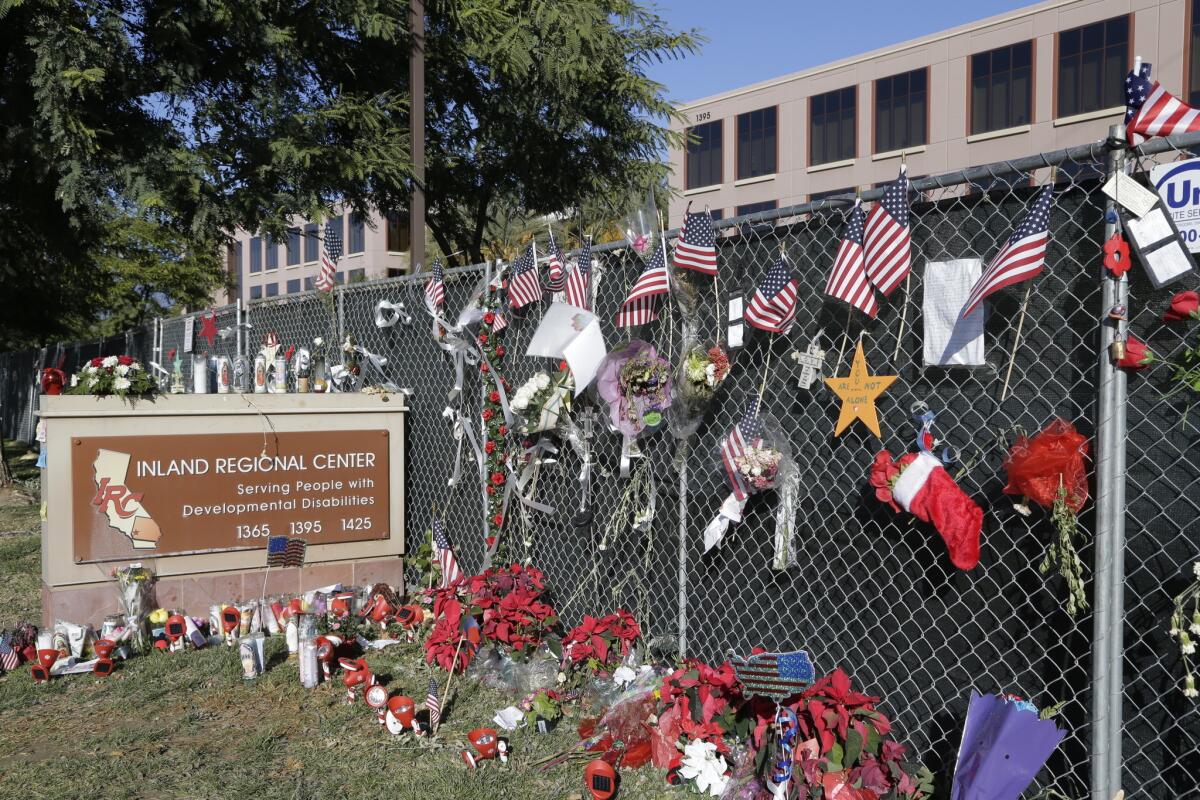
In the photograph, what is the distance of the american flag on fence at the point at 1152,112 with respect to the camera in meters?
2.30

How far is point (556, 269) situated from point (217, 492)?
2.61m

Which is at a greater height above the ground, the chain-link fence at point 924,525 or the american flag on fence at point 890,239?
the american flag on fence at point 890,239

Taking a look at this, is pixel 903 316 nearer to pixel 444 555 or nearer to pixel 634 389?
pixel 634 389

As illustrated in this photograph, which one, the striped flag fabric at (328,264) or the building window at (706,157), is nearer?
the striped flag fabric at (328,264)

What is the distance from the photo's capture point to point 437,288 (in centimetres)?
561

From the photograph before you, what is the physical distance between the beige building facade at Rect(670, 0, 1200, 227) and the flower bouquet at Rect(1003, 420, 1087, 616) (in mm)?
25664

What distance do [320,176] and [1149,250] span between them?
9959 millimetres

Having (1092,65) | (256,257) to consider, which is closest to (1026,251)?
(1092,65)

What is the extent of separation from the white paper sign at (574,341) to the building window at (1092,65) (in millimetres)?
32836

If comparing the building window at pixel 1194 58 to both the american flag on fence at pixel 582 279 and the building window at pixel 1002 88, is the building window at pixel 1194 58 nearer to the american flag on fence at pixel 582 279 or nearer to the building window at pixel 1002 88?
the building window at pixel 1002 88

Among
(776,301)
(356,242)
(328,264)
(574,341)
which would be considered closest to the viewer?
(776,301)

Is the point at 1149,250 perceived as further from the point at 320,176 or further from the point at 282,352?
the point at 320,176

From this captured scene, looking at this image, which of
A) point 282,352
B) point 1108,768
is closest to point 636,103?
point 282,352

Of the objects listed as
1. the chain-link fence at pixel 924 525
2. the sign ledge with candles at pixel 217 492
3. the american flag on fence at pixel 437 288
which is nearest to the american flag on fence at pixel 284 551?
the sign ledge with candles at pixel 217 492
